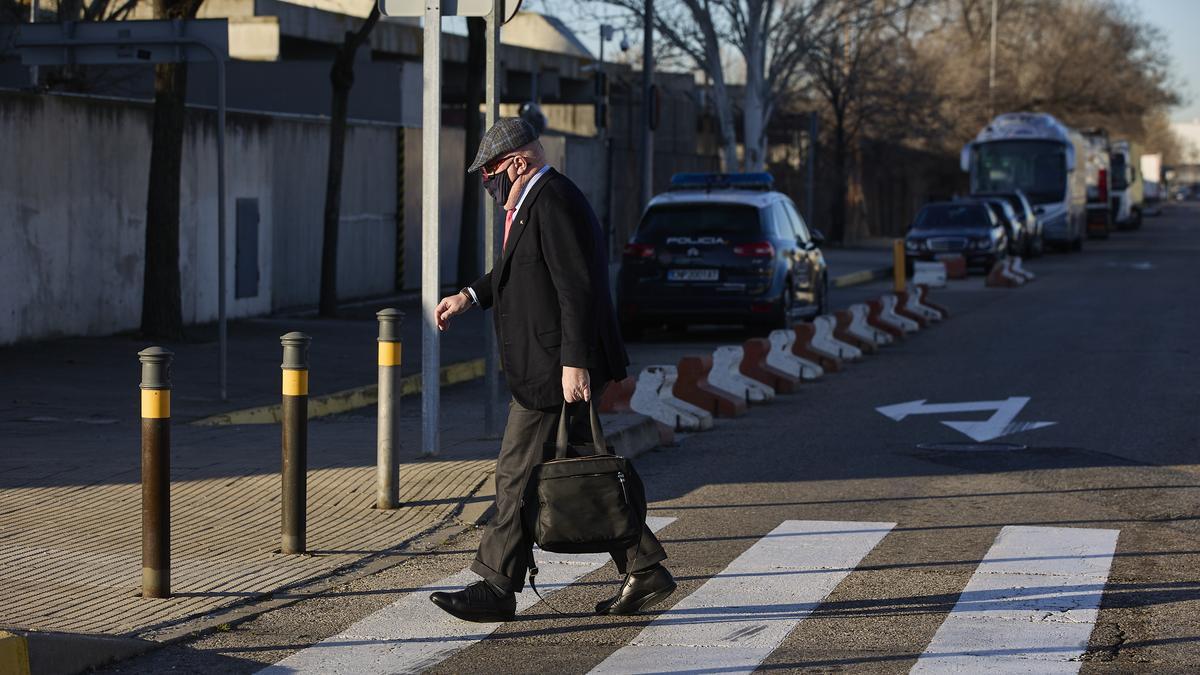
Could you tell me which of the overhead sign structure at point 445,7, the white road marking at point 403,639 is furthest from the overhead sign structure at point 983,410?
the white road marking at point 403,639

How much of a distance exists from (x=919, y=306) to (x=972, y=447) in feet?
37.8

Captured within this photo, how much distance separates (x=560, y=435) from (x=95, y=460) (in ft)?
15.0

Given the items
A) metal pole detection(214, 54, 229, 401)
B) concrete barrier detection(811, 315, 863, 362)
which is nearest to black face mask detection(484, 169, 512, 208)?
metal pole detection(214, 54, 229, 401)

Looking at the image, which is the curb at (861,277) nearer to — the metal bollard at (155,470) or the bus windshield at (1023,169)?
the bus windshield at (1023,169)

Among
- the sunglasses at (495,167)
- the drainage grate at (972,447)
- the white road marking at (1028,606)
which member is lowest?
the drainage grate at (972,447)

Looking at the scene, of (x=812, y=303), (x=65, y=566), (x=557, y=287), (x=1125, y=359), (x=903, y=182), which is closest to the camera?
(x=557, y=287)

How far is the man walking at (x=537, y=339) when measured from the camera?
21.0ft

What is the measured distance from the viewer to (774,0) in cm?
3838

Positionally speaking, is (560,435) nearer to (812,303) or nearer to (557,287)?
(557,287)

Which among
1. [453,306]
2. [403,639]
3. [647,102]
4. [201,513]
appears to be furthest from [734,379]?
[647,102]

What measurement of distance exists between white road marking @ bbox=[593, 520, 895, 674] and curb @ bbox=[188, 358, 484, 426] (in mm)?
4399

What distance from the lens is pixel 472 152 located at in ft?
77.4

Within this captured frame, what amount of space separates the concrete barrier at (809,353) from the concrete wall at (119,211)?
6976mm

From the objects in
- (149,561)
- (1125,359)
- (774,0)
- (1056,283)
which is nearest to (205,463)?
(149,561)
